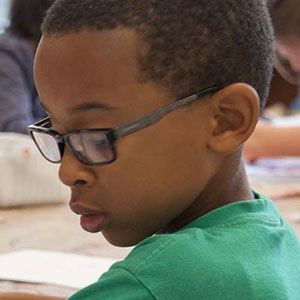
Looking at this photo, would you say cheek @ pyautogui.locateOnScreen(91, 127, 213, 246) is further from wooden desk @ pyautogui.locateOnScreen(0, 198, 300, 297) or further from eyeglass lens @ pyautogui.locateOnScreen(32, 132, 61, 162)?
wooden desk @ pyautogui.locateOnScreen(0, 198, 300, 297)

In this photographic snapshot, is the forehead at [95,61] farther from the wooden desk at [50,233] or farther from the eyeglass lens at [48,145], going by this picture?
the wooden desk at [50,233]

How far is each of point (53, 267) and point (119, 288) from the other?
17.0 inches

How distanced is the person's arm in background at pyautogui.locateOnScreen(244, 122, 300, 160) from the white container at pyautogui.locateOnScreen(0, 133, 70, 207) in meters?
0.71

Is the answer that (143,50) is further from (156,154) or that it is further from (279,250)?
(279,250)

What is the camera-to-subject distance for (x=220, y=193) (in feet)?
2.27

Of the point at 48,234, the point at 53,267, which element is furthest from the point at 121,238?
the point at 48,234

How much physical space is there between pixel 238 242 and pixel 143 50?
21 cm

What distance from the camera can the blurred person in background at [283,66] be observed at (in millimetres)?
1622

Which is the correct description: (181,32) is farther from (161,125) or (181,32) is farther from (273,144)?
(273,144)

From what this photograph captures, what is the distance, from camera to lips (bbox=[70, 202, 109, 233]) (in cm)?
68

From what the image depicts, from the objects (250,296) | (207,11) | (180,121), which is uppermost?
(207,11)

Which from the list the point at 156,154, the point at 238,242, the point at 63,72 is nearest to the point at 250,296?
the point at 238,242

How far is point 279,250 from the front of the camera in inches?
25.6

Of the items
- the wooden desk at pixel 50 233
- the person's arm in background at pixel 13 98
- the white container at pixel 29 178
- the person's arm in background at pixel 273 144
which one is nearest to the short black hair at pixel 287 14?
the person's arm in background at pixel 273 144
